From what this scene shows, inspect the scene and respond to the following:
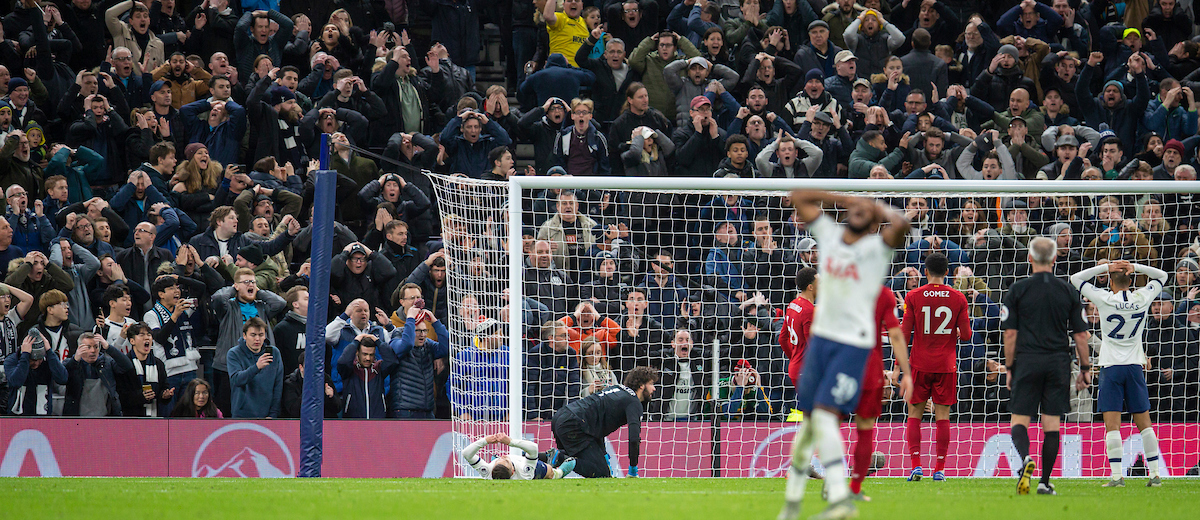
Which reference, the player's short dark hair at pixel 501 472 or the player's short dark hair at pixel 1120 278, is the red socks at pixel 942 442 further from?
the player's short dark hair at pixel 501 472

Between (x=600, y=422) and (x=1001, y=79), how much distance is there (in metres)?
9.70

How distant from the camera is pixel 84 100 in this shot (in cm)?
1559

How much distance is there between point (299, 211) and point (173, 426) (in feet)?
11.5

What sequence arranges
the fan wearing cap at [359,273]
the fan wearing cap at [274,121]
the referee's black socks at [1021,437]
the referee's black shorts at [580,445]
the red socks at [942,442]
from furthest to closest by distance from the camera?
the fan wearing cap at [274,121] < the fan wearing cap at [359,273] < the referee's black shorts at [580,445] < the red socks at [942,442] < the referee's black socks at [1021,437]

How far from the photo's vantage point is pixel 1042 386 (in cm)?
924

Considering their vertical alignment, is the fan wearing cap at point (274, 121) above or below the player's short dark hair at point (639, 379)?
above

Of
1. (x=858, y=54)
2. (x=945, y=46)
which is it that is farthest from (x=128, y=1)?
(x=945, y=46)

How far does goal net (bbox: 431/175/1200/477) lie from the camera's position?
12.7 m

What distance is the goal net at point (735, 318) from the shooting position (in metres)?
12.7

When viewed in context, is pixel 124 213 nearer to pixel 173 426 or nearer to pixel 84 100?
pixel 84 100

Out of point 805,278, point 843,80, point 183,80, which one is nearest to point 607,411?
point 805,278

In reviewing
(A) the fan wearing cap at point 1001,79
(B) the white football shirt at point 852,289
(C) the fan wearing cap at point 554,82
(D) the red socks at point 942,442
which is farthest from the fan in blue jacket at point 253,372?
(A) the fan wearing cap at point 1001,79

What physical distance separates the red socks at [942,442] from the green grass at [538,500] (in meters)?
0.32

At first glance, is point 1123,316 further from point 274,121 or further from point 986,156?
point 274,121
